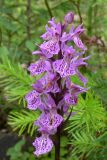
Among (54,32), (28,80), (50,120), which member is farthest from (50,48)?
(28,80)

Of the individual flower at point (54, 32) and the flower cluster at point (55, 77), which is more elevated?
the individual flower at point (54, 32)

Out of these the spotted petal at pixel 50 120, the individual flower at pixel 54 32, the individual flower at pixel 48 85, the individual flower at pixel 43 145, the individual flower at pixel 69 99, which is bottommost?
the individual flower at pixel 43 145

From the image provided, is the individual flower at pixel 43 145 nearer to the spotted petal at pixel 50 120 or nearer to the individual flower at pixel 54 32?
the spotted petal at pixel 50 120

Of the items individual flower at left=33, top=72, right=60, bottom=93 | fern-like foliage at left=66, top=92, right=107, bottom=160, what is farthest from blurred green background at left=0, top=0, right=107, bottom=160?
individual flower at left=33, top=72, right=60, bottom=93

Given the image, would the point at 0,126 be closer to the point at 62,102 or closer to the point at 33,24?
the point at 33,24

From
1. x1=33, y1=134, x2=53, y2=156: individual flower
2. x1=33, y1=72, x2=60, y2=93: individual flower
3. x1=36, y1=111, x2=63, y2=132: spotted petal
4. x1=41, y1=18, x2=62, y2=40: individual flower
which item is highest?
x1=41, y1=18, x2=62, y2=40: individual flower

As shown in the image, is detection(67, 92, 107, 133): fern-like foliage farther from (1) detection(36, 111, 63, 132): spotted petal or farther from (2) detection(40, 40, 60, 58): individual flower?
(2) detection(40, 40, 60, 58): individual flower

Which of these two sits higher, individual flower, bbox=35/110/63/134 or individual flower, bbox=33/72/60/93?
individual flower, bbox=33/72/60/93

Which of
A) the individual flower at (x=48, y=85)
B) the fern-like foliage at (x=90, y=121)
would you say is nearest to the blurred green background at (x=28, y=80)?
the fern-like foliage at (x=90, y=121)
